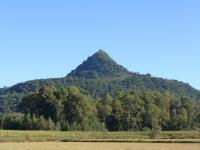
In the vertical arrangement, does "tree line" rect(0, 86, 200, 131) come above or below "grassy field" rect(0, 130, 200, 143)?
above

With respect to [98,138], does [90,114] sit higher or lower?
higher

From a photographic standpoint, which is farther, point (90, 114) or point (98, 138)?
point (90, 114)

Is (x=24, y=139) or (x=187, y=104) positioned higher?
(x=187, y=104)

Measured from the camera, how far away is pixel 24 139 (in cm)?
8931

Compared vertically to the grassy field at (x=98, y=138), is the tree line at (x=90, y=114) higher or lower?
higher

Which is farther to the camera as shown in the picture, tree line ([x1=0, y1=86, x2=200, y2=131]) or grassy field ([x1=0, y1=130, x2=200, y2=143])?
tree line ([x1=0, y1=86, x2=200, y2=131])

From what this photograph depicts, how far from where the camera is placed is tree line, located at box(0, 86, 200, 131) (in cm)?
14400

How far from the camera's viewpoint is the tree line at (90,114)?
472 ft

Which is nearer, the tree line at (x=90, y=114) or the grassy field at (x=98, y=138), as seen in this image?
the grassy field at (x=98, y=138)

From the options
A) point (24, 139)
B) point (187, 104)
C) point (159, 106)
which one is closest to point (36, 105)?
point (159, 106)

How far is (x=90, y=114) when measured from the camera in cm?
15100

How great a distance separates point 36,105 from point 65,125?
12907 millimetres

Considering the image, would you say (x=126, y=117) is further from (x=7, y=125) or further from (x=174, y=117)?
(x=7, y=125)

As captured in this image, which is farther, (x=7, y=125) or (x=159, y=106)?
(x=159, y=106)
